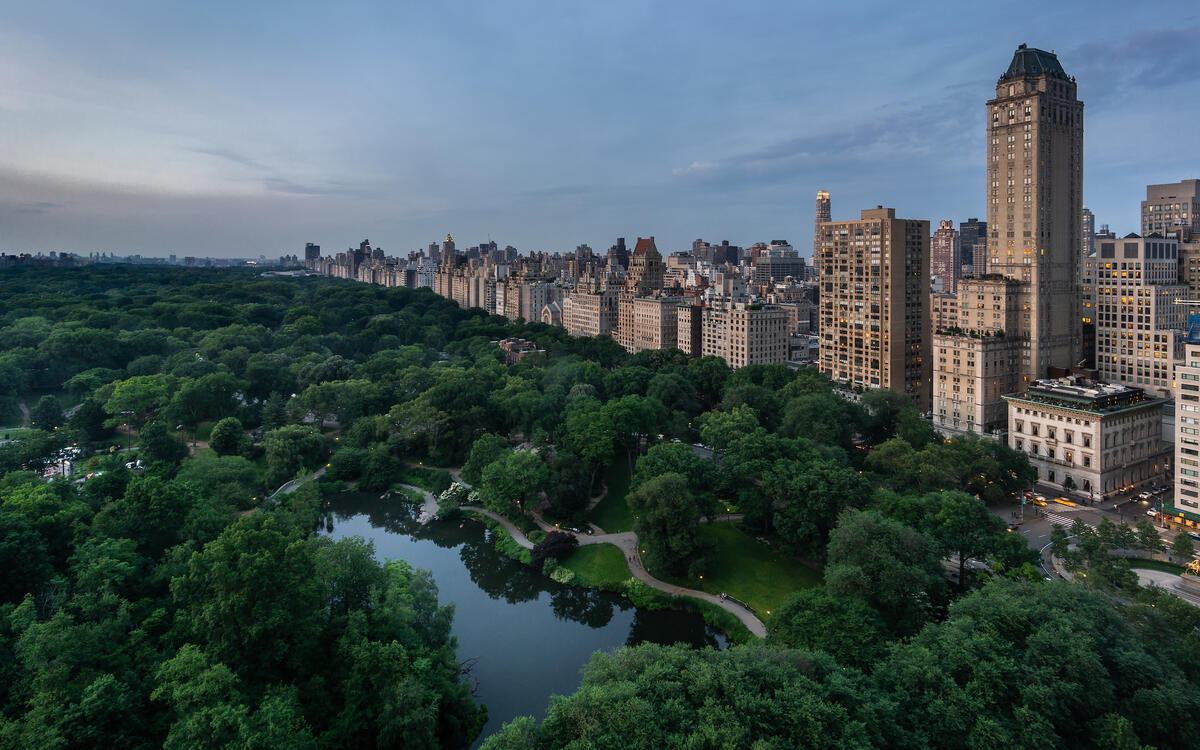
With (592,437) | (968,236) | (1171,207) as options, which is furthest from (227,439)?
(968,236)

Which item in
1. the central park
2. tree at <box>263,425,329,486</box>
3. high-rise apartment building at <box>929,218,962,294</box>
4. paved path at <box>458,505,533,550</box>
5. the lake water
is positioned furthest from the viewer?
high-rise apartment building at <box>929,218,962,294</box>

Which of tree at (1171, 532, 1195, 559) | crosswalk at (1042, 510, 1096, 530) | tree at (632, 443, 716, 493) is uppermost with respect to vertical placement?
tree at (632, 443, 716, 493)

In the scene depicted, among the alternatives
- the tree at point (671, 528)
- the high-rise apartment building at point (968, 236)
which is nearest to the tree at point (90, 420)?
the tree at point (671, 528)

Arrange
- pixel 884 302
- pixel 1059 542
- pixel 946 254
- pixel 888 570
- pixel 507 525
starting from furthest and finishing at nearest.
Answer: pixel 946 254 < pixel 884 302 < pixel 507 525 < pixel 1059 542 < pixel 888 570

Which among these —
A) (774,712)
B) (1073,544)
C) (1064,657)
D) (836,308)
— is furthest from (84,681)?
(836,308)

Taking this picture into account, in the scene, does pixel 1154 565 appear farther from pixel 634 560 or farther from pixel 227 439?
pixel 227 439

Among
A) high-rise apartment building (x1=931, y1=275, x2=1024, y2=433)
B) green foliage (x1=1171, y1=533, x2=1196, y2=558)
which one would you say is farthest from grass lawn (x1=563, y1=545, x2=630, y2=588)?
high-rise apartment building (x1=931, y1=275, x2=1024, y2=433)

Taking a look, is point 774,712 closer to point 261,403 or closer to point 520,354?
point 261,403

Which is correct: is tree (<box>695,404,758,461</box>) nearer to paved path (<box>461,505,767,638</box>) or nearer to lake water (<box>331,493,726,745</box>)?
paved path (<box>461,505,767,638</box>)
